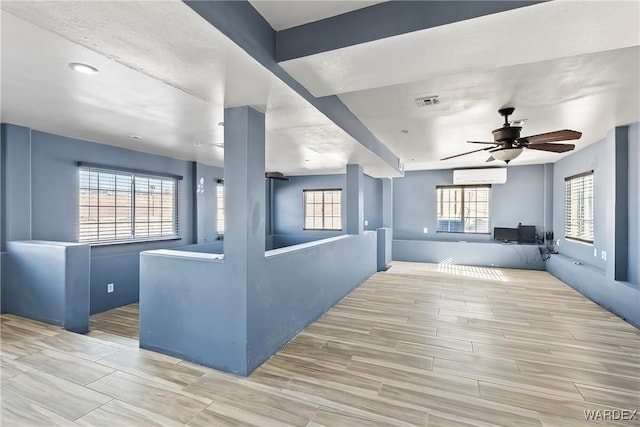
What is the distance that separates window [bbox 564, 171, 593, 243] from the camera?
531 cm

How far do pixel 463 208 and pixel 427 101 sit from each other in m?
5.88

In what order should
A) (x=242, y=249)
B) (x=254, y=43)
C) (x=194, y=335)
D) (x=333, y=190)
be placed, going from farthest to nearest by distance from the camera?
1. (x=333, y=190)
2. (x=194, y=335)
3. (x=242, y=249)
4. (x=254, y=43)

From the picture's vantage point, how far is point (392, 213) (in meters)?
8.78

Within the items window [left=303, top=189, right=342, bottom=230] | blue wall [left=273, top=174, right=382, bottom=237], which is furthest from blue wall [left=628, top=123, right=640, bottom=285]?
window [left=303, top=189, right=342, bottom=230]

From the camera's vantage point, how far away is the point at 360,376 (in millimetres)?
2564

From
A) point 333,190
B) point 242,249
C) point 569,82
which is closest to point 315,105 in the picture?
point 242,249

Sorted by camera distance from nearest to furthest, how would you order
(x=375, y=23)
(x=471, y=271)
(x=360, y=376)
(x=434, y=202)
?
(x=375, y=23), (x=360, y=376), (x=471, y=271), (x=434, y=202)

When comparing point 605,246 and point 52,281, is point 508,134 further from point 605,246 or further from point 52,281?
point 52,281

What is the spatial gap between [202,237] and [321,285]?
3.40 metres

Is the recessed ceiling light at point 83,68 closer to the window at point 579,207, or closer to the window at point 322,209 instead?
the window at point 322,209

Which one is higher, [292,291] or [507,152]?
[507,152]

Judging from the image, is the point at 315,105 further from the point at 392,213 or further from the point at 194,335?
the point at 392,213

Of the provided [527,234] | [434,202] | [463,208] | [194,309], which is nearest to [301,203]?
[434,202]

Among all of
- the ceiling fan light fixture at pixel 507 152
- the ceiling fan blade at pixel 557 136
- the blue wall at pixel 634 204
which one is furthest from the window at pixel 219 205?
the blue wall at pixel 634 204
